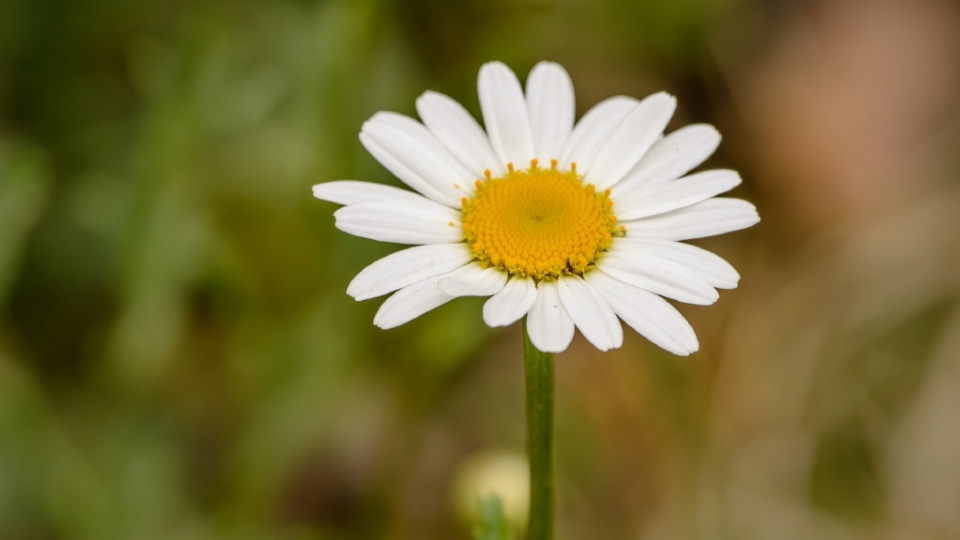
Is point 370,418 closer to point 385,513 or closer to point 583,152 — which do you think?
point 385,513

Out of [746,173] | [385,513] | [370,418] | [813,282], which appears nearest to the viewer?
[385,513]

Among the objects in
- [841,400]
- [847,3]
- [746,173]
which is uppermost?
[847,3]

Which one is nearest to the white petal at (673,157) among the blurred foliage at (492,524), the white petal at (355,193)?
the white petal at (355,193)

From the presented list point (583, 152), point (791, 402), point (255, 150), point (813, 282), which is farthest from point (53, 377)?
point (813, 282)

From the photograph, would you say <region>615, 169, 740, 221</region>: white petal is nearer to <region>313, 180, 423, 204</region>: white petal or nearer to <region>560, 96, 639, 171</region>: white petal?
<region>560, 96, 639, 171</region>: white petal

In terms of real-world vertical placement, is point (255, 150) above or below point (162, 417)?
above

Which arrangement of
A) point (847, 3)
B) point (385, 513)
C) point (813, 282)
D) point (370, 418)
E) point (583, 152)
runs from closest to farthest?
point (583, 152)
point (385, 513)
point (370, 418)
point (813, 282)
point (847, 3)

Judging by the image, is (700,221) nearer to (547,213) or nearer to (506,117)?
(547,213)
